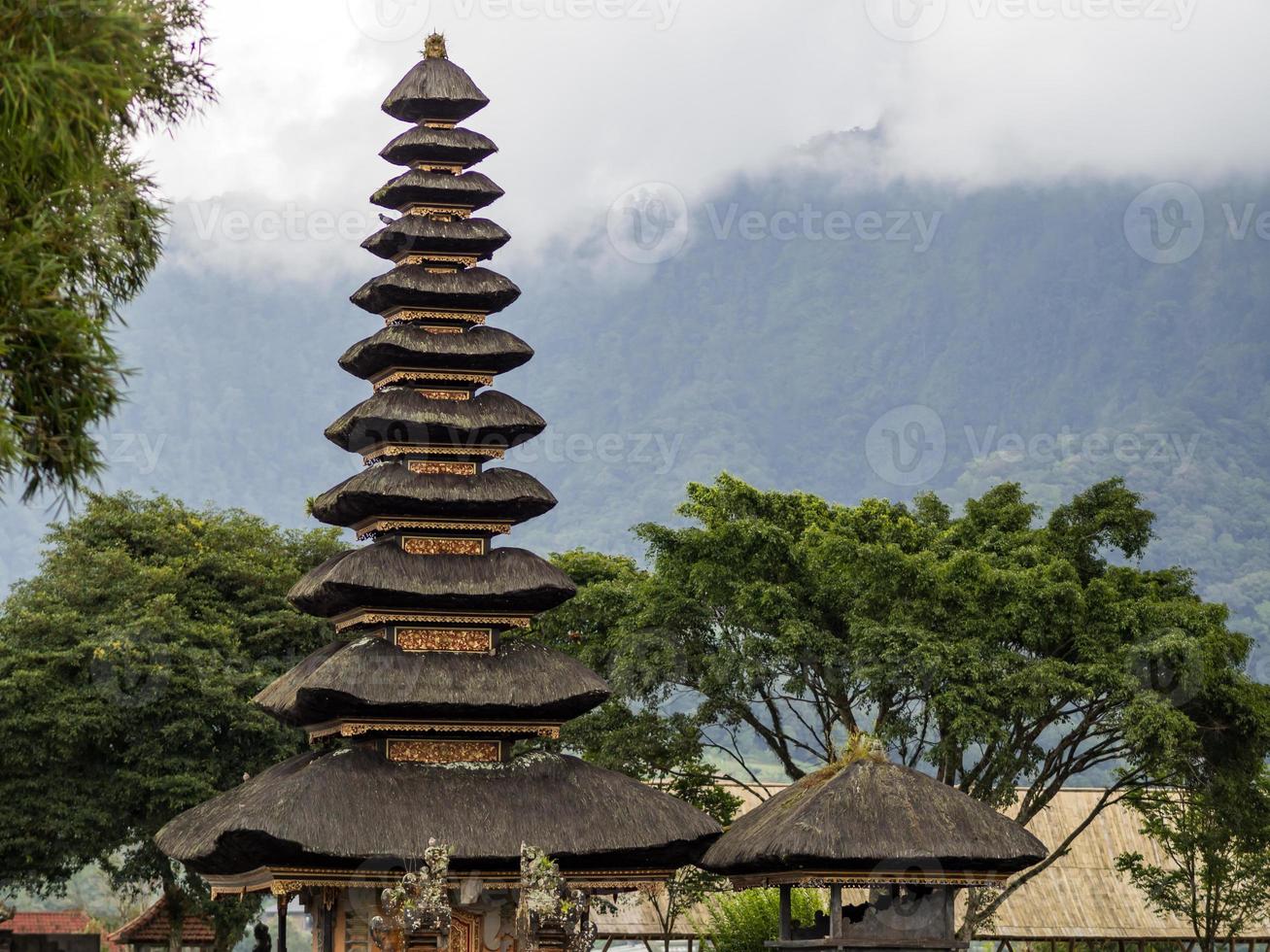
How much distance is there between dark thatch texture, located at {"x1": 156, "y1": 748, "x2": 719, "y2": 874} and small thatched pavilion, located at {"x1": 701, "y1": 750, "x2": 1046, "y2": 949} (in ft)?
4.39

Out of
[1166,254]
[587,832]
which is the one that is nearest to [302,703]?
[587,832]

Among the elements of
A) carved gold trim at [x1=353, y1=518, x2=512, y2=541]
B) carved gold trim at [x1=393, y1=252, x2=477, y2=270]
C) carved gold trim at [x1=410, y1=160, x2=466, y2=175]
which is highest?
carved gold trim at [x1=410, y1=160, x2=466, y2=175]

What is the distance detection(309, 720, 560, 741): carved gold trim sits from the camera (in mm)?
24234

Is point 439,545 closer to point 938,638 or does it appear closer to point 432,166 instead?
point 432,166

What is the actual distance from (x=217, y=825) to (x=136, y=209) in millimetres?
10647

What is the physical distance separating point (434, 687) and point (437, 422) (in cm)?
394

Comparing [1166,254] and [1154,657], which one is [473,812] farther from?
[1166,254]

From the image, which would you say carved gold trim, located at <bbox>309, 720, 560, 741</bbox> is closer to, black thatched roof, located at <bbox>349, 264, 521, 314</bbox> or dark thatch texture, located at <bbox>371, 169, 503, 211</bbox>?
black thatched roof, located at <bbox>349, 264, 521, 314</bbox>

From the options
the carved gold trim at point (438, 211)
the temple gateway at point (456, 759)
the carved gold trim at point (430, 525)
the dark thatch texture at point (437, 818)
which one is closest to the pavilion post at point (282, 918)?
the temple gateway at point (456, 759)

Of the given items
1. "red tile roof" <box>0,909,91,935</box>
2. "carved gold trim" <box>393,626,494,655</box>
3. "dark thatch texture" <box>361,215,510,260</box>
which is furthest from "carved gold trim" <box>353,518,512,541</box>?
"red tile roof" <box>0,909,91,935</box>

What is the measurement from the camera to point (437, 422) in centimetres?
2600

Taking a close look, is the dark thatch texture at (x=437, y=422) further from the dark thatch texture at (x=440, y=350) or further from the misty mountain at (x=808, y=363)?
the misty mountain at (x=808, y=363)

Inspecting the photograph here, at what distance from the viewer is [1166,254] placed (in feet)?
630

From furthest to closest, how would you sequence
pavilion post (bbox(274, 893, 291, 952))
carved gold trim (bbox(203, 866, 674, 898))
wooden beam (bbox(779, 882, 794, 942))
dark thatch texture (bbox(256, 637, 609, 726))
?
dark thatch texture (bbox(256, 637, 609, 726))
pavilion post (bbox(274, 893, 291, 952))
wooden beam (bbox(779, 882, 794, 942))
carved gold trim (bbox(203, 866, 674, 898))
